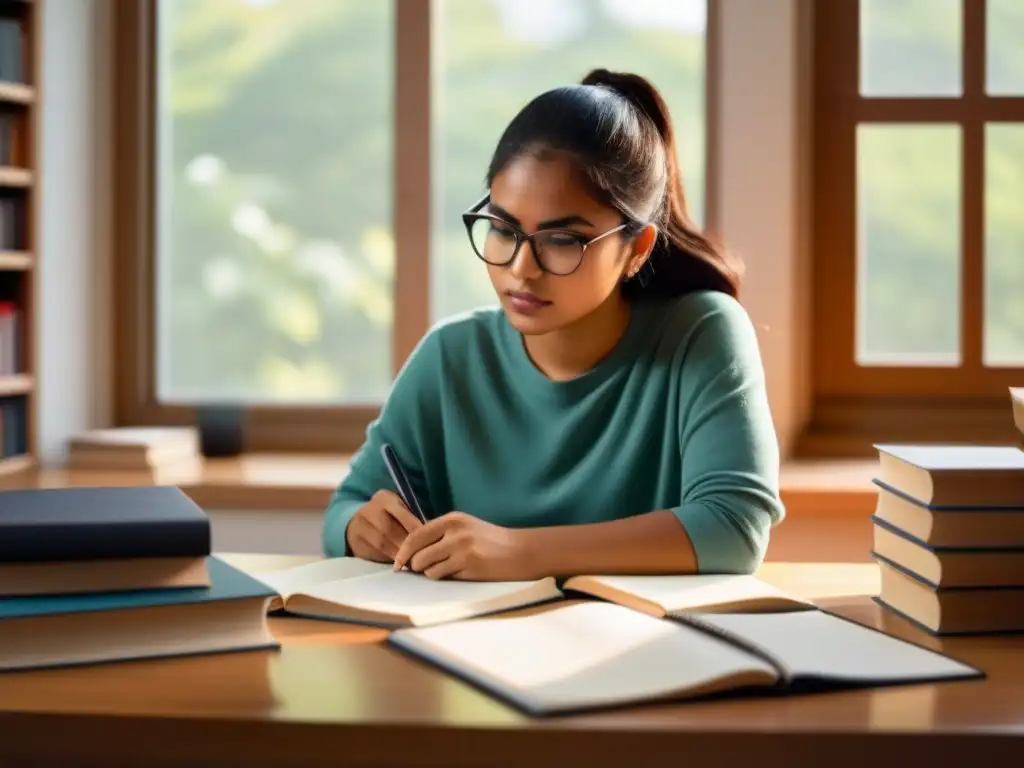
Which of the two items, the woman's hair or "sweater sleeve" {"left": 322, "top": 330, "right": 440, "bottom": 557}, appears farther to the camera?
"sweater sleeve" {"left": 322, "top": 330, "right": 440, "bottom": 557}

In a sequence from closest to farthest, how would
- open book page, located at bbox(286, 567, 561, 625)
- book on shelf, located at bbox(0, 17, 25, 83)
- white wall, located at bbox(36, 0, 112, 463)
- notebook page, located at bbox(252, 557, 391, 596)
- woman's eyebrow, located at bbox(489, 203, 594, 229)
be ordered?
1. open book page, located at bbox(286, 567, 561, 625)
2. notebook page, located at bbox(252, 557, 391, 596)
3. woman's eyebrow, located at bbox(489, 203, 594, 229)
4. book on shelf, located at bbox(0, 17, 25, 83)
5. white wall, located at bbox(36, 0, 112, 463)

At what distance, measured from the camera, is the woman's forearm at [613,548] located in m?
1.34

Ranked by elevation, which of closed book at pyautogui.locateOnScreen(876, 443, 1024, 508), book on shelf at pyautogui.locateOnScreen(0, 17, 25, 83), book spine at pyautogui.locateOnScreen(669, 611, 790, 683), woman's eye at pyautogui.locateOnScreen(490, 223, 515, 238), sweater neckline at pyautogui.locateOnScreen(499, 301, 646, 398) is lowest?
book spine at pyautogui.locateOnScreen(669, 611, 790, 683)

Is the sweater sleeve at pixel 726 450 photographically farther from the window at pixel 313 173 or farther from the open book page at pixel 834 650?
the window at pixel 313 173

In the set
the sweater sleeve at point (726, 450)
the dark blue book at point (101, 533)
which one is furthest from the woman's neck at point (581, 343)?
the dark blue book at point (101, 533)

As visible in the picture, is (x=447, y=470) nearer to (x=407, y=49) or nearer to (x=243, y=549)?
(x=243, y=549)

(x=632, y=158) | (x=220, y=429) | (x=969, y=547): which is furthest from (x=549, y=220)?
(x=220, y=429)

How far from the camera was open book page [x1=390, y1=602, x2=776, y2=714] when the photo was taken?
0.92 metres

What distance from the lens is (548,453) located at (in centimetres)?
176

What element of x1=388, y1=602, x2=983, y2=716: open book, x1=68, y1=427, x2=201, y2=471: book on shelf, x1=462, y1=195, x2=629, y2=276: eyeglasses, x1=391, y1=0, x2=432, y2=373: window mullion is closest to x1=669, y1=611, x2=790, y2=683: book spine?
x1=388, y1=602, x2=983, y2=716: open book

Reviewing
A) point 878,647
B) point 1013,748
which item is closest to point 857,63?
point 878,647

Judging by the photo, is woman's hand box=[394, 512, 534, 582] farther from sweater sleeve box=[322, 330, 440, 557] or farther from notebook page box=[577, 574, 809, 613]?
sweater sleeve box=[322, 330, 440, 557]

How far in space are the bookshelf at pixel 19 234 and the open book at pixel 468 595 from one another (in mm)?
1759

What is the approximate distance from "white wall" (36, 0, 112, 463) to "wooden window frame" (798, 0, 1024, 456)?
1.66 m
